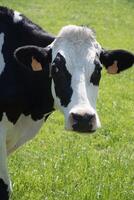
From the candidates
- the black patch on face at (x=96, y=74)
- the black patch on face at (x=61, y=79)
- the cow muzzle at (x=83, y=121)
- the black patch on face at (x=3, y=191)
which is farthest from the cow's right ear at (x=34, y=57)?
the black patch on face at (x=3, y=191)

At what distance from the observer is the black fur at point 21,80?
18.1 feet

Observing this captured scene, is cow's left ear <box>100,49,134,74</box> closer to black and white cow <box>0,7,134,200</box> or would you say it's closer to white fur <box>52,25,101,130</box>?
black and white cow <box>0,7,134,200</box>

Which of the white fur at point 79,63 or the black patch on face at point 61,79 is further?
the black patch on face at point 61,79

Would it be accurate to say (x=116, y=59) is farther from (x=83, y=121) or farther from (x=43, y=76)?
(x=83, y=121)

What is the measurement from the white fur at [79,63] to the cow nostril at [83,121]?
0.14 ft

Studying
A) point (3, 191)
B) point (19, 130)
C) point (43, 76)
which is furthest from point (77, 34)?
point (3, 191)

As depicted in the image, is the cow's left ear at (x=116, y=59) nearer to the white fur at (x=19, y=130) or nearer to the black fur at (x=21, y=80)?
the black fur at (x=21, y=80)

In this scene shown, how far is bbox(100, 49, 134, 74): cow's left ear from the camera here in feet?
17.1

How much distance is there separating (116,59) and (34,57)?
0.77 m

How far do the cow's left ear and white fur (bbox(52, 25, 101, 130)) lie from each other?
11 cm

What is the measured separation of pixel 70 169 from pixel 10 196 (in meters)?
1.08

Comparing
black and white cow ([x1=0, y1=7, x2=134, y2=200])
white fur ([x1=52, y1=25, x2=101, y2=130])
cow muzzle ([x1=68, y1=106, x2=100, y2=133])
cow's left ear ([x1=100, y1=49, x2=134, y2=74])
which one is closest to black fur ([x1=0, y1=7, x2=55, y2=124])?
black and white cow ([x1=0, y1=7, x2=134, y2=200])

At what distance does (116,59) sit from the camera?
5.32m

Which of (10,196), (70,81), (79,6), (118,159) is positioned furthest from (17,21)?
(79,6)
